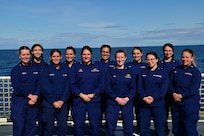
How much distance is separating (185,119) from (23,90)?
9.57 feet

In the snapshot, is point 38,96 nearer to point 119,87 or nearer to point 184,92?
point 119,87

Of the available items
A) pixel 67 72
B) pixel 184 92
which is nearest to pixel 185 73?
pixel 184 92

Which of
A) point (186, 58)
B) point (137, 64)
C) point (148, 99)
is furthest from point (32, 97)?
point (186, 58)

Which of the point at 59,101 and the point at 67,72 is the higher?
the point at 67,72

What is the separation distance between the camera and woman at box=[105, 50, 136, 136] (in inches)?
229

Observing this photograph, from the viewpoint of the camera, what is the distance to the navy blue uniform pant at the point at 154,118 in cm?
581

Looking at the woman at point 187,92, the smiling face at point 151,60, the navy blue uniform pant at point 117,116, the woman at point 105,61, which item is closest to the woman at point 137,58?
the woman at point 105,61

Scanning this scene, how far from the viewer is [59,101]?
5688mm

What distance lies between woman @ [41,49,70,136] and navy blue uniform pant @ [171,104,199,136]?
2.03 meters

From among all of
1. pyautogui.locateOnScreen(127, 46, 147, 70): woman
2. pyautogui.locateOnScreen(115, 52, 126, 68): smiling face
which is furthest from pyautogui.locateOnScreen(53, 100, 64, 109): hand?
pyautogui.locateOnScreen(127, 46, 147, 70): woman

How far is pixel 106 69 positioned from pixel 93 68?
0.35 meters

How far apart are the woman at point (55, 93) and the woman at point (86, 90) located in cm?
19

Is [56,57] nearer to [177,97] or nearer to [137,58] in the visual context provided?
[137,58]

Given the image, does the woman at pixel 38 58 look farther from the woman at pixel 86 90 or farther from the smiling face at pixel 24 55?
the woman at pixel 86 90
